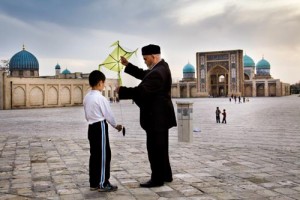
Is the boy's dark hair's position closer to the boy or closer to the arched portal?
the boy

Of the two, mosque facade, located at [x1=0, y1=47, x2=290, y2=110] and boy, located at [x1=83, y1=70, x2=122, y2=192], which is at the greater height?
mosque facade, located at [x1=0, y1=47, x2=290, y2=110]

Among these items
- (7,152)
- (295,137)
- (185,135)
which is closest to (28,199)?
(7,152)

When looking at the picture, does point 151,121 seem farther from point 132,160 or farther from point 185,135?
point 185,135

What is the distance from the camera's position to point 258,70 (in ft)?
260

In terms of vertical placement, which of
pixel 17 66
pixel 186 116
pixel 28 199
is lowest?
pixel 28 199

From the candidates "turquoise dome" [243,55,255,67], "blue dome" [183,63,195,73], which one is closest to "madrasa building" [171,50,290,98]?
"turquoise dome" [243,55,255,67]

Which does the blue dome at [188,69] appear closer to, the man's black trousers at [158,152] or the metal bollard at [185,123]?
the metal bollard at [185,123]

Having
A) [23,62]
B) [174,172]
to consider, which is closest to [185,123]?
[174,172]

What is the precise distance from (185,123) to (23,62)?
42.8m

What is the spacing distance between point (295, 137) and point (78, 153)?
20.7 feet

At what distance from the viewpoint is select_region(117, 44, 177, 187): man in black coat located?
4465 millimetres

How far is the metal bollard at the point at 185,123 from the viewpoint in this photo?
31.5 feet

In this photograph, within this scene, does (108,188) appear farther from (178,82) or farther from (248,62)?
(248,62)

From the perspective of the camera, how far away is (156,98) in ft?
15.0
